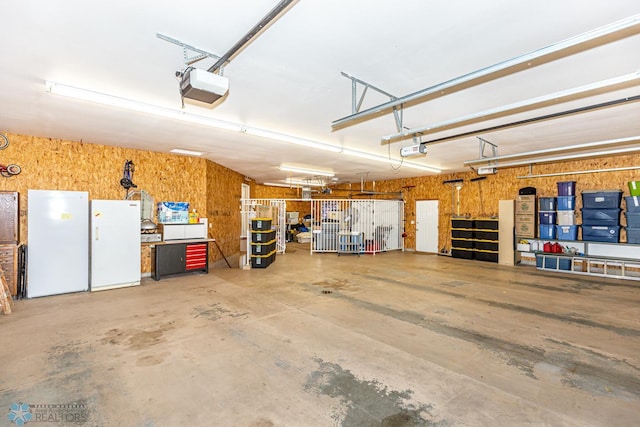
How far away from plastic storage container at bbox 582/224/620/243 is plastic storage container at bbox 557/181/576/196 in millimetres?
867

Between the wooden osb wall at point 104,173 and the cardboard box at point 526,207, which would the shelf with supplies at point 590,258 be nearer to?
the cardboard box at point 526,207

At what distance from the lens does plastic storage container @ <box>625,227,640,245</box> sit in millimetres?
6707

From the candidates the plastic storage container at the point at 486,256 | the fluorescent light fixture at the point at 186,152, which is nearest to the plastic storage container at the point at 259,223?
the fluorescent light fixture at the point at 186,152

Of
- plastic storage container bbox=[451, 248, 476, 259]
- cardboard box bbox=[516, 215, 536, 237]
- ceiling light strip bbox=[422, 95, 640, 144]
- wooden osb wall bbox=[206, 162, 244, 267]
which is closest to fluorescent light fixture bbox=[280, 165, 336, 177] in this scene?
wooden osb wall bbox=[206, 162, 244, 267]

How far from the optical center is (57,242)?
525 cm

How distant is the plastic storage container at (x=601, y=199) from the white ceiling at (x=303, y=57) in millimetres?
2698

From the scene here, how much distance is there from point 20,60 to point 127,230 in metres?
3.61

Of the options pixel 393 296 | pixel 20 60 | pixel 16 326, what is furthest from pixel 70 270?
pixel 393 296

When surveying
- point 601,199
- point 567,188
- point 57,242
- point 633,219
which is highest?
point 567,188

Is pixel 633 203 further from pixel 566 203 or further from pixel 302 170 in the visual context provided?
pixel 302 170

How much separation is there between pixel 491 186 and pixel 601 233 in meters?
3.04

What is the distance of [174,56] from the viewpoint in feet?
9.23

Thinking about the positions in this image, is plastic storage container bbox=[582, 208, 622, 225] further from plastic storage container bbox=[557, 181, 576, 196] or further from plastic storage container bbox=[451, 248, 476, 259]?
plastic storage container bbox=[451, 248, 476, 259]

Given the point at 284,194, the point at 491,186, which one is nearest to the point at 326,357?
the point at 491,186
